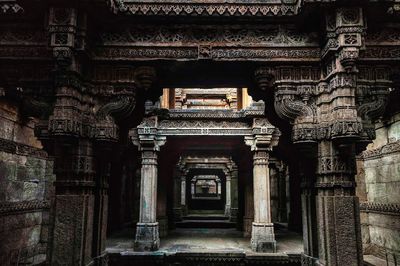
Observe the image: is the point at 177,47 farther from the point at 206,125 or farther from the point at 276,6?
the point at 206,125

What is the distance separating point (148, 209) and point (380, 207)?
21.0 ft

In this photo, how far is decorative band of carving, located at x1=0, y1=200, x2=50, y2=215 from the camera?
653 cm

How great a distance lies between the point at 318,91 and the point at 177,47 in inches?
79.9

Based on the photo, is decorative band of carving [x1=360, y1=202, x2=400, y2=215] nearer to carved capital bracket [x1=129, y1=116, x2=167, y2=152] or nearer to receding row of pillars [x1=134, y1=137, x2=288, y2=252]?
receding row of pillars [x1=134, y1=137, x2=288, y2=252]

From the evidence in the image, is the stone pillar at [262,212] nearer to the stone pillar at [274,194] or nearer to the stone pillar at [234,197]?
the stone pillar at [234,197]

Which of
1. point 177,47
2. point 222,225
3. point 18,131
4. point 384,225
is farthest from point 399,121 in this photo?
point 222,225

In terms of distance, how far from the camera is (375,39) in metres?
4.67

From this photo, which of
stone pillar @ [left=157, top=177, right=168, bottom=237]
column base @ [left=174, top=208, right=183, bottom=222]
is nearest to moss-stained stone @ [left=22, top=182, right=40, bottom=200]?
stone pillar @ [left=157, top=177, right=168, bottom=237]

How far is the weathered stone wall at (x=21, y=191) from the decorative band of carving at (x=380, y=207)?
7.62m

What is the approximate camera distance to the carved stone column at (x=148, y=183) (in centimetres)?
1062

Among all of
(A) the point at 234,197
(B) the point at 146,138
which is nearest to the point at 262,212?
(B) the point at 146,138

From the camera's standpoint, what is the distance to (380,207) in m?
8.05

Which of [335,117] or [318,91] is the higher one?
[318,91]

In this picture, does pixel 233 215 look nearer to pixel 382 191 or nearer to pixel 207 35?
pixel 382 191
